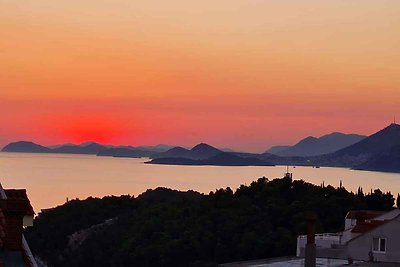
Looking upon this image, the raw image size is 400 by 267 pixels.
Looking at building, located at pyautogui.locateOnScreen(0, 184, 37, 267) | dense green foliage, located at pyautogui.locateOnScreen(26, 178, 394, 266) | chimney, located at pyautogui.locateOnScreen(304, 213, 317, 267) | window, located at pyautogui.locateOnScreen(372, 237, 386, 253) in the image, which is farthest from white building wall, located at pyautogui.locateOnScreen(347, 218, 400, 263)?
dense green foliage, located at pyautogui.locateOnScreen(26, 178, 394, 266)

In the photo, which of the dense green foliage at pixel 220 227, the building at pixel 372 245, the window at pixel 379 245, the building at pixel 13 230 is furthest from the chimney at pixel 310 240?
the dense green foliage at pixel 220 227

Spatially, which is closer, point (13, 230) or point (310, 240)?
point (13, 230)

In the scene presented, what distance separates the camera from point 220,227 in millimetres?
80438

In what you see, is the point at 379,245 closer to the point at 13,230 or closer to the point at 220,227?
the point at 13,230

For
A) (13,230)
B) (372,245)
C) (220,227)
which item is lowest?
(220,227)

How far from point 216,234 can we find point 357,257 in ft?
144

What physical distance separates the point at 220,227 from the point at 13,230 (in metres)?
72.4

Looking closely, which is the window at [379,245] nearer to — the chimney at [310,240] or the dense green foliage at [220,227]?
the chimney at [310,240]

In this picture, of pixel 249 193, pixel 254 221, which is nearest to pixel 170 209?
pixel 249 193

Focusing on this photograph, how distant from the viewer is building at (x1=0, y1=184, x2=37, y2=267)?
846cm

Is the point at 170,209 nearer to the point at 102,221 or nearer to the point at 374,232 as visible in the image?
the point at 102,221

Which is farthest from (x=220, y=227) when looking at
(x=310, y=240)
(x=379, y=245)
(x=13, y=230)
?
(x=13, y=230)

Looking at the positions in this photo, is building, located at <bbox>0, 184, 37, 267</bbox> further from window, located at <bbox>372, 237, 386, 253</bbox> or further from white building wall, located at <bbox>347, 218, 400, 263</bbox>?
window, located at <bbox>372, 237, 386, 253</bbox>

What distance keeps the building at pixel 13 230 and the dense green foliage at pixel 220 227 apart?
62888mm
